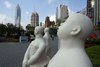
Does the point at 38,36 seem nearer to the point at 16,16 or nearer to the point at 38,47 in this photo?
the point at 38,47

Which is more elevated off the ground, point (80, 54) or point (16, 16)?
point (16, 16)

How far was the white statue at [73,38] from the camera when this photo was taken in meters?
1.15

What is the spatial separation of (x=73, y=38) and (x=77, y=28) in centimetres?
15

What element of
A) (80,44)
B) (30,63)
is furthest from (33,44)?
(80,44)

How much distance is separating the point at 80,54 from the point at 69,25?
0.42 metres

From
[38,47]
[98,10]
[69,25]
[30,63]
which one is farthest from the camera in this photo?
[98,10]

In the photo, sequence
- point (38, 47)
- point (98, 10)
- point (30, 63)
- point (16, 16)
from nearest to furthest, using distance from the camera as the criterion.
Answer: point (30, 63), point (38, 47), point (98, 10), point (16, 16)

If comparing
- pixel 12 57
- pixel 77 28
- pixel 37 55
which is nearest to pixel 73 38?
pixel 77 28

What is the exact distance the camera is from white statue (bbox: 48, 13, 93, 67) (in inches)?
45.1

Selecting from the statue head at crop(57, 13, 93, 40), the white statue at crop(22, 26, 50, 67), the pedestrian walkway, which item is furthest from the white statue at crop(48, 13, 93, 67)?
the pedestrian walkway

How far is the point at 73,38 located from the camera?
1223mm

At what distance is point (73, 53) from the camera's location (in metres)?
1.16

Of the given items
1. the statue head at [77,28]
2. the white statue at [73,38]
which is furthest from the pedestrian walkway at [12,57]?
the statue head at [77,28]

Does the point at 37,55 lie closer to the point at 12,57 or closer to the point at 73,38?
the point at 73,38
